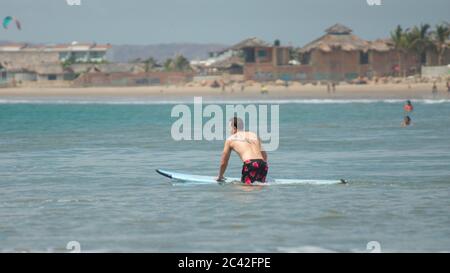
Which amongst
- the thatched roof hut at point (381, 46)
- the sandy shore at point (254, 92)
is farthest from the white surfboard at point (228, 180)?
the thatched roof hut at point (381, 46)

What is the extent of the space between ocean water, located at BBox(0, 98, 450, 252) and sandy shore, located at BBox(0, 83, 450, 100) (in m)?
45.0

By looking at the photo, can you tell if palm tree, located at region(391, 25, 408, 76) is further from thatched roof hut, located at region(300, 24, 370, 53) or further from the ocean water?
the ocean water

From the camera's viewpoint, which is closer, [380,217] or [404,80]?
[380,217]

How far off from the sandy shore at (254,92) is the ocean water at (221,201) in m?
45.0

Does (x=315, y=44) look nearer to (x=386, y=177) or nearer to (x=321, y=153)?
(x=321, y=153)

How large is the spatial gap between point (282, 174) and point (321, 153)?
4.84 m

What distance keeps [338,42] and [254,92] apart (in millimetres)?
12871

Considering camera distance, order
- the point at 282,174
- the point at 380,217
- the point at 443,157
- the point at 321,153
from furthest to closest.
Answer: the point at 321,153, the point at 443,157, the point at 282,174, the point at 380,217

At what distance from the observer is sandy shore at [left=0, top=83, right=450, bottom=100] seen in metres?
72.3

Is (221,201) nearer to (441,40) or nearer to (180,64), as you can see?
(441,40)

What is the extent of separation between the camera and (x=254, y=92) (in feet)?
268

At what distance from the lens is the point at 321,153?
23156mm

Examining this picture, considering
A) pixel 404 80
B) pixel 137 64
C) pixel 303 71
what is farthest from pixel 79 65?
pixel 404 80

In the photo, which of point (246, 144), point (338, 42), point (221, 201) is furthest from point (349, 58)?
point (221, 201)
